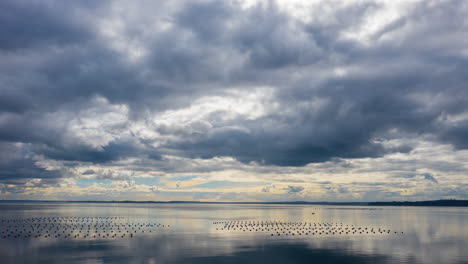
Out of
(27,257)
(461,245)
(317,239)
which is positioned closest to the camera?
(27,257)

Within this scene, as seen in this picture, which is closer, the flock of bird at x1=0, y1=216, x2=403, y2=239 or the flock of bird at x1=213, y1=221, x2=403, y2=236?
the flock of bird at x1=0, y1=216, x2=403, y2=239

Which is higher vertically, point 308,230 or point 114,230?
point 114,230

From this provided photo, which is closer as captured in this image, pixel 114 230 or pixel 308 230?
pixel 114 230

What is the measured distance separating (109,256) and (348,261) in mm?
37615

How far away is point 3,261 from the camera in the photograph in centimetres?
5659

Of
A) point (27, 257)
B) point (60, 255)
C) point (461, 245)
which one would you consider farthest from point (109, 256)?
point (461, 245)

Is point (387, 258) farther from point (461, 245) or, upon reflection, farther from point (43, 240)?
point (43, 240)

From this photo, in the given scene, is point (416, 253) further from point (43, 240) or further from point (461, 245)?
point (43, 240)

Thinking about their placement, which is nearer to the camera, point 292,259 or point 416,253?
point 292,259

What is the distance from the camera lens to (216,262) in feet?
182

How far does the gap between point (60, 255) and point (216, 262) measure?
86.7 feet

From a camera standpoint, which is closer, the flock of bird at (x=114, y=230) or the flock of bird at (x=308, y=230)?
the flock of bird at (x=114, y=230)

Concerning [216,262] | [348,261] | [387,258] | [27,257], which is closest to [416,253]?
[387,258]

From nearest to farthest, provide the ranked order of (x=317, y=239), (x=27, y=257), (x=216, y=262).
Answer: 1. (x=216, y=262)
2. (x=27, y=257)
3. (x=317, y=239)
